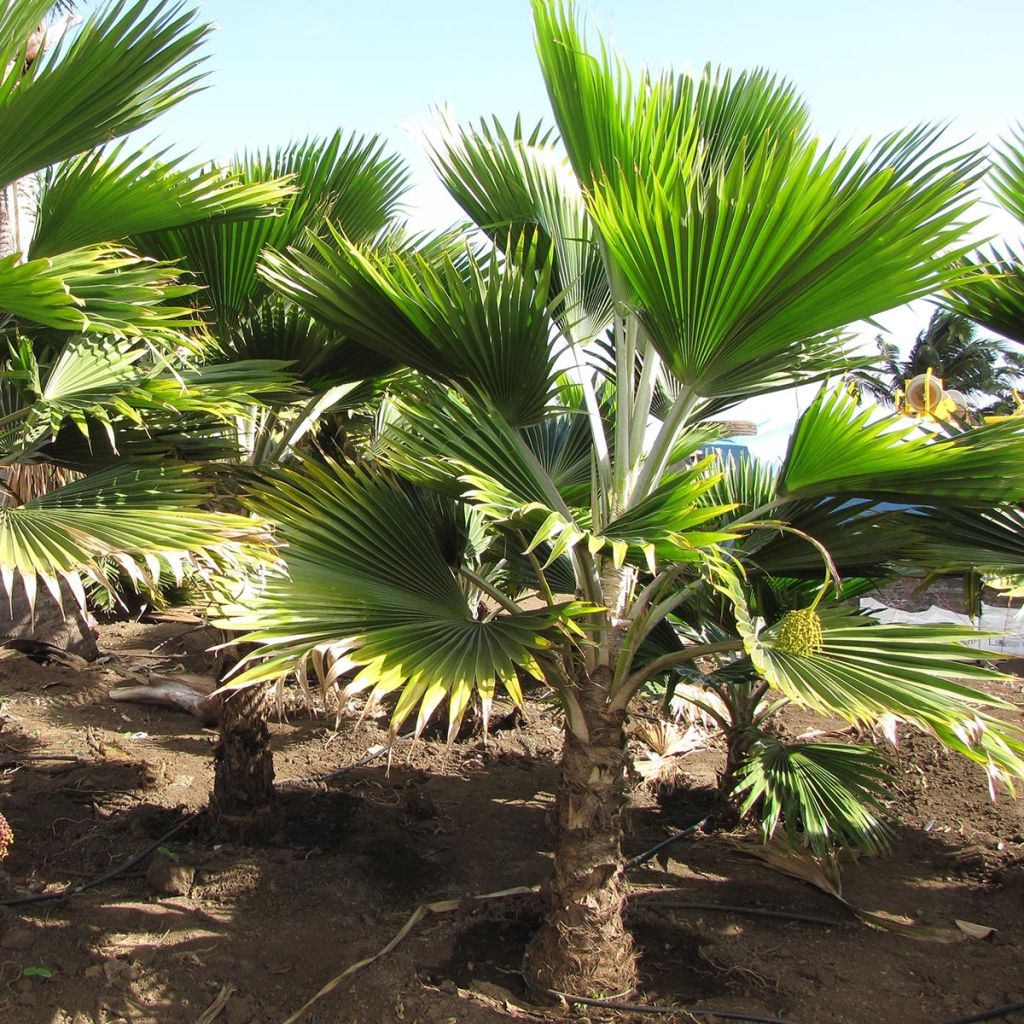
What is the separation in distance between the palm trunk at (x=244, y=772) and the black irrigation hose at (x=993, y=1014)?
2.71 metres

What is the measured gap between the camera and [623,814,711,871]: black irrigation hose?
12.6 ft

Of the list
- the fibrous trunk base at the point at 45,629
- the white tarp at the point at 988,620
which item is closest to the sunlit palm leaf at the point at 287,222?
the fibrous trunk base at the point at 45,629

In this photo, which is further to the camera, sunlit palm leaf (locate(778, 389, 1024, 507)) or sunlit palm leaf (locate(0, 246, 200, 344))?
sunlit palm leaf (locate(778, 389, 1024, 507))

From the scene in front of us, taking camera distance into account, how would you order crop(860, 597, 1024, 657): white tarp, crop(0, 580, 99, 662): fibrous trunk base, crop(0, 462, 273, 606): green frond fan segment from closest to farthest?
crop(0, 462, 273, 606): green frond fan segment < crop(0, 580, 99, 662): fibrous trunk base < crop(860, 597, 1024, 657): white tarp

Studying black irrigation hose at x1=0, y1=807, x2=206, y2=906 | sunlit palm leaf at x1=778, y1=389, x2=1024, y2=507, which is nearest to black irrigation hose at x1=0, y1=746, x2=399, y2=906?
black irrigation hose at x1=0, y1=807, x2=206, y2=906

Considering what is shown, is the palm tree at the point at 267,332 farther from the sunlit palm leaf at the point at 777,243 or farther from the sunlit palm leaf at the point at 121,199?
the sunlit palm leaf at the point at 777,243

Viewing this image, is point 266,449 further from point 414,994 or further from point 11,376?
point 414,994

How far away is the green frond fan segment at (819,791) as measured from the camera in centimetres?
339

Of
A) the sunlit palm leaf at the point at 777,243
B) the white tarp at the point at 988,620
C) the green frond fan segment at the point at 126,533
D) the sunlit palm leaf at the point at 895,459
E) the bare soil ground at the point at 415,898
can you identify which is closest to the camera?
the sunlit palm leaf at the point at 777,243

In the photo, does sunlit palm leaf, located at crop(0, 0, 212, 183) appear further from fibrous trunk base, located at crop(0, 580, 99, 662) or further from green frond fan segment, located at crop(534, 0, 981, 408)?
fibrous trunk base, located at crop(0, 580, 99, 662)

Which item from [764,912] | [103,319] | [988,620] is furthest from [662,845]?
[988,620]

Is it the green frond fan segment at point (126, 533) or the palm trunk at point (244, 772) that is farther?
the palm trunk at point (244, 772)

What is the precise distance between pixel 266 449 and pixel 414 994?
7.10 feet

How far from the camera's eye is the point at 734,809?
436cm
